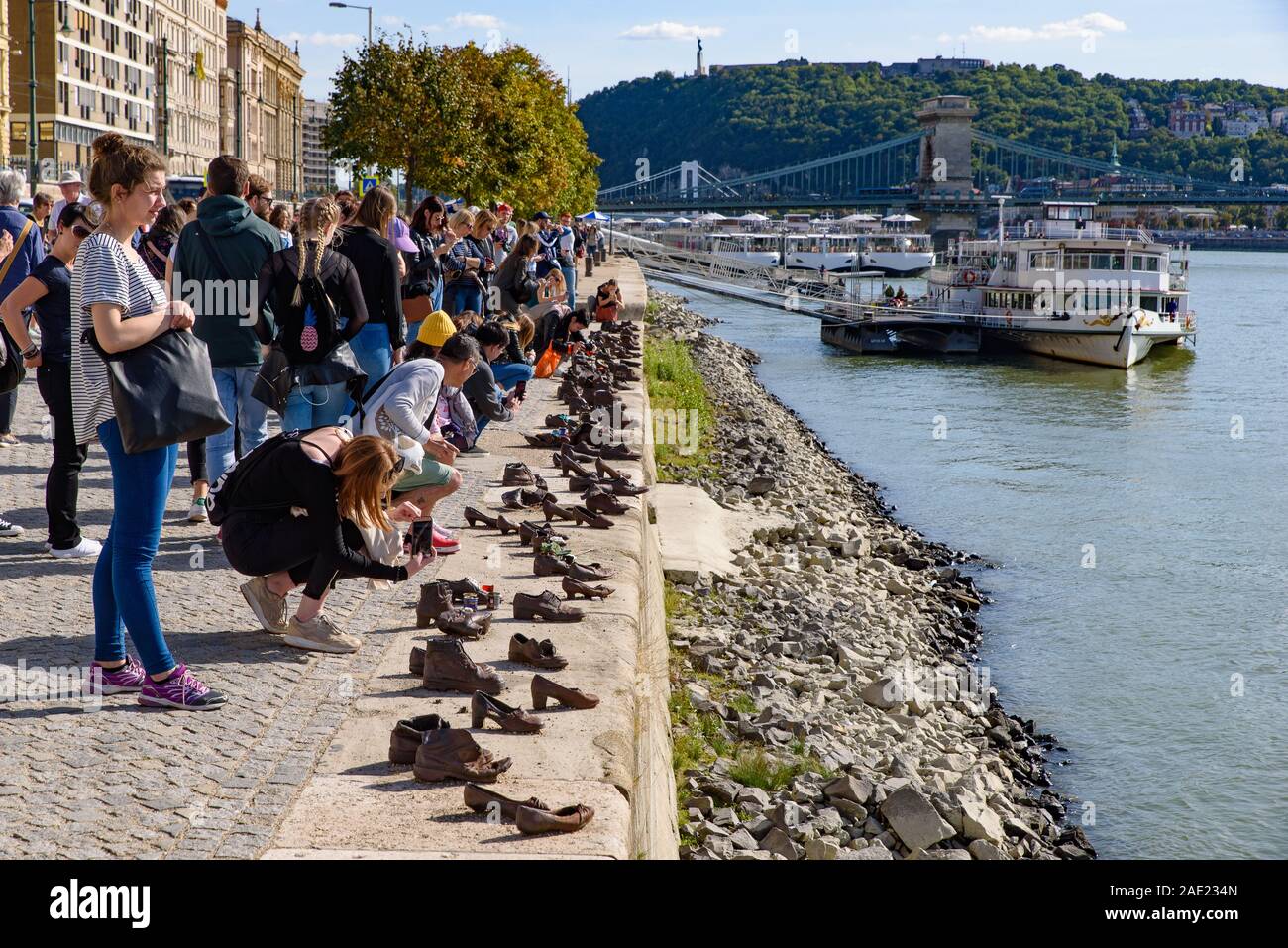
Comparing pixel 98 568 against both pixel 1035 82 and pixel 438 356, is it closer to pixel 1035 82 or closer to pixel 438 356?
pixel 438 356

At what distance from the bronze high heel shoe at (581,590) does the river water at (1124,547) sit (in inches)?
135

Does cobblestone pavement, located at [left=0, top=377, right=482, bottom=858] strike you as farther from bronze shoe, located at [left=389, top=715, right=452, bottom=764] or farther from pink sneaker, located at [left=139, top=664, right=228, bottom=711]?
bronze shoe, located at [left=389, top=715, right=452, bottom=764]

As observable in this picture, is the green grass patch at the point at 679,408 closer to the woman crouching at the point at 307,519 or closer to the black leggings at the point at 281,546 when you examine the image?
the woman crouching at the point at 307,519

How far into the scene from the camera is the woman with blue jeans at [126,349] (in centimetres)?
451

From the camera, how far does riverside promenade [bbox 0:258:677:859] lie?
3.88 meters

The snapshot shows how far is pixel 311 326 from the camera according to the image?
6.98 m

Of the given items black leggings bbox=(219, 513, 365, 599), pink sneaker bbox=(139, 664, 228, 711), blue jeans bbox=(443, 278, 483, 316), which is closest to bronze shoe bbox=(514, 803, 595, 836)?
pink sneaker bbox=(139, 664, 228, 711)

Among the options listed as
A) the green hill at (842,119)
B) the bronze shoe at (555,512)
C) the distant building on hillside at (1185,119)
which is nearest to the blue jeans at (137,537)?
the bronze shoe at (555,512)

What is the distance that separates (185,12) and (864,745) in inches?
3275

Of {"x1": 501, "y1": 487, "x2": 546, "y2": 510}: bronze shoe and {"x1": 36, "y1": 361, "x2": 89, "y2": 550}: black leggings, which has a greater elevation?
{"x1": 36, "y1": 361, "x2": 89, "y2": 550}: black leggings

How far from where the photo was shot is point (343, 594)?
254 inches

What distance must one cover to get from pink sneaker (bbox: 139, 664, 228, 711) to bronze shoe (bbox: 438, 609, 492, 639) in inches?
45.9

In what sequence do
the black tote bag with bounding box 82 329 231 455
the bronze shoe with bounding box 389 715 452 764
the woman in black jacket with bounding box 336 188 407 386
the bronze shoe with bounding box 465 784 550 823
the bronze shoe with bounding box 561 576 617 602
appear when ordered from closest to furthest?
the bronze shoe with bounding box 465 784 550 823 → the bronze shoe with bounding box 389 715 452 764 → the black tote bag with bounding box 82 329 231 455 → the bronze shoe with bounding box 561 576 617 602 → the woman in black jacket with bounding box 336 188 407 386

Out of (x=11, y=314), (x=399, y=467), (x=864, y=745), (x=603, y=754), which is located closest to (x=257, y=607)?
(x=399, y=467)
